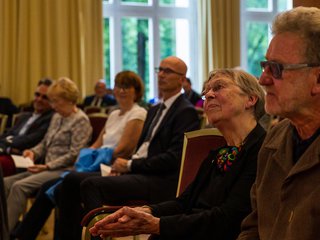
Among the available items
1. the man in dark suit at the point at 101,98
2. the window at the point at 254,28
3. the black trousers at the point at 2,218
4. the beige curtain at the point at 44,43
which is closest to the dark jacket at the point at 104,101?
the man in dark suit at the point at 101,98

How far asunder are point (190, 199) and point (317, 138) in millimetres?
802

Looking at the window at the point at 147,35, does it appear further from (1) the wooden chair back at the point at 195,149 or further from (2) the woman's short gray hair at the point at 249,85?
(2) the woman's short gray hair at the point at 249,85

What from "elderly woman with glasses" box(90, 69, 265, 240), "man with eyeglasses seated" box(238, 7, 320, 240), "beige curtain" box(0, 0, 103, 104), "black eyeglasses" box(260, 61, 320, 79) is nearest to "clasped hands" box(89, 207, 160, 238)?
"elderly woman with glasses" box(90, 69, 265, 240)

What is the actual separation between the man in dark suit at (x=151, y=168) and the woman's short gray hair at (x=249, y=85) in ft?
3.71

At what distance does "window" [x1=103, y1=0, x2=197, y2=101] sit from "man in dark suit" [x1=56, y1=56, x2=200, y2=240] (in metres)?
7.41

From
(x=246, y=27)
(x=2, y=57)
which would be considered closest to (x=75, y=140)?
(x=2, y=57)

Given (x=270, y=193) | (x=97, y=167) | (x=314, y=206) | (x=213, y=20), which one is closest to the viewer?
(x=314, y=206)

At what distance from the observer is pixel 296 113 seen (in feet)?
5.01

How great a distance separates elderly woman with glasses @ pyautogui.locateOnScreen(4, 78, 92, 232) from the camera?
4047 mm

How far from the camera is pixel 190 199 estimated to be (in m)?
2.21

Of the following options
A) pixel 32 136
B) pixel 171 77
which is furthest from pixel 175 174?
pixel 32 136

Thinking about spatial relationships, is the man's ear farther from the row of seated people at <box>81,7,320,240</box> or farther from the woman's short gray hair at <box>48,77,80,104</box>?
the woman's short gray hair at <box>48,77,80,104</box>

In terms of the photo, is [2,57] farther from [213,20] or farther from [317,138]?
[317,138]

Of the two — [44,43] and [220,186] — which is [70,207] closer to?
[220,186]
